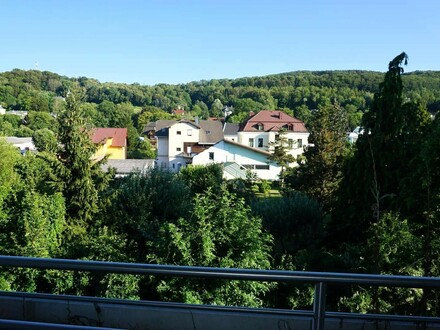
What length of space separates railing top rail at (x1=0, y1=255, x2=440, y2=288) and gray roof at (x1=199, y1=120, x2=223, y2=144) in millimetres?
42754

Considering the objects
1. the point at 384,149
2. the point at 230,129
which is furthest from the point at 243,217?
the point at 230,129

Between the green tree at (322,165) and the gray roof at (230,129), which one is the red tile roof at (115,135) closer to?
the gray roof at (230,129)

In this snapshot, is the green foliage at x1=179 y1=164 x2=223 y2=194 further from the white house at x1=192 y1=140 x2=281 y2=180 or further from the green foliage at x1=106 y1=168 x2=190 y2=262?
the white house at x1=192 y1=140 x2=281 y2=180

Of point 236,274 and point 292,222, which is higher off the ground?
point 236,274

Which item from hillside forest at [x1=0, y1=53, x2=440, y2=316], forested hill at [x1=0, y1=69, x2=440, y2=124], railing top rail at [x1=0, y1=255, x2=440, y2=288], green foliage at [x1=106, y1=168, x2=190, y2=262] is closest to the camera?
railing top rail at [x1=0, y1=255, x2=440, y2=288]

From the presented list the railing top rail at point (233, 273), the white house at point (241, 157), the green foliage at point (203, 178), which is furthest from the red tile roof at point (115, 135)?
the railing top rail at point (233, 273)

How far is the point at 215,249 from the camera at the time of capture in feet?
26.6

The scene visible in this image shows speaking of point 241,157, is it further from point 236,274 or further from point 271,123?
point 236,274

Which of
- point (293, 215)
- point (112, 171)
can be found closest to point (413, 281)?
point (293, 215)

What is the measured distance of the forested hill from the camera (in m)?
76.3

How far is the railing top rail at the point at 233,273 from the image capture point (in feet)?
4.13

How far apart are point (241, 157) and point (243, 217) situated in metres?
30.0

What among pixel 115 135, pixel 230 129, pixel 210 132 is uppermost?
pixel 230 129

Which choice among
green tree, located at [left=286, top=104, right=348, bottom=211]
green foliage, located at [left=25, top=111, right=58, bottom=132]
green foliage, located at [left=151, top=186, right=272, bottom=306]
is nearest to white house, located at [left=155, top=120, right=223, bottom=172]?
green tree, located at [left=286, top=104, right=348, bottom=211]
